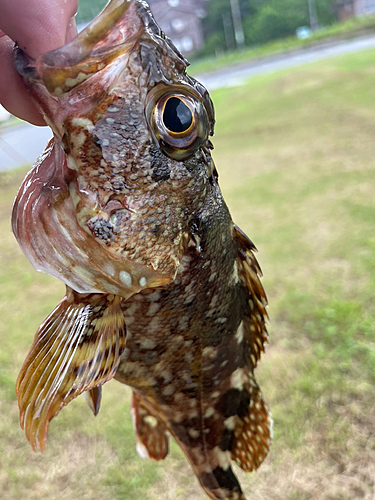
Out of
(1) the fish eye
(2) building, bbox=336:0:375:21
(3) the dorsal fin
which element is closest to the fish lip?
(1) the fish eye

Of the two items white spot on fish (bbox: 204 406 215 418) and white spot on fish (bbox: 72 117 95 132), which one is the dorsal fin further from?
white spot on fish (bbox: 72 117 95 132)

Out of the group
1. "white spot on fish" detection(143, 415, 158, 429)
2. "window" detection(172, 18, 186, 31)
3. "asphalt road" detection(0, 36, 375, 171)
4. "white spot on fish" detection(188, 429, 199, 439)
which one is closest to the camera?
"white spot on fish" detection(188, 429, 199, 439)

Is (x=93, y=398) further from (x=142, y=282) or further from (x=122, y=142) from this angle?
(x=122, y=142)

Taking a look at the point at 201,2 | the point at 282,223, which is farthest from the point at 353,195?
the point at 201,2

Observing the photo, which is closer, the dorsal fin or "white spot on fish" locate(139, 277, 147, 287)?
"white spot on fish" locate(139, 277, 147, 287)

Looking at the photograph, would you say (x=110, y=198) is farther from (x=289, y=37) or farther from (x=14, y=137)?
(x=289, y=37)

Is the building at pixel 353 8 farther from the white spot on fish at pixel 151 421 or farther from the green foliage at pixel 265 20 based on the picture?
the white spot on fish at pixel 151 421

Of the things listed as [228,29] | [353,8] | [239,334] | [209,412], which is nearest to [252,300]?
[239,334]

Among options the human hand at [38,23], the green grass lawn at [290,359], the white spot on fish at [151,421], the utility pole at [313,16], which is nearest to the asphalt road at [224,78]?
the utility pole at [313,16]
